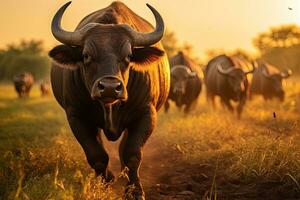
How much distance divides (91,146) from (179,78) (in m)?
7.37

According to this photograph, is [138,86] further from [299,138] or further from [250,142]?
[299,138]

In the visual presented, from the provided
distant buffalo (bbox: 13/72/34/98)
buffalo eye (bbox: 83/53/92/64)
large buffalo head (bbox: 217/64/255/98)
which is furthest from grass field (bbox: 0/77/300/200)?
distant buffalo (bbox: 13/72/34/98)

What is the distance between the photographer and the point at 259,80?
17750 millimetres

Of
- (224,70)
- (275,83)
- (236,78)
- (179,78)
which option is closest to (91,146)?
(179,78)

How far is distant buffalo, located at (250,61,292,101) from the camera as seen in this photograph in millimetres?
16797

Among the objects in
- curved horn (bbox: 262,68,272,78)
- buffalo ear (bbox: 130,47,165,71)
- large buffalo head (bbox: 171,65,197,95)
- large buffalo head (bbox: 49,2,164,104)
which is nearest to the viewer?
large buffalo head (bbox: 49,2,164,104)

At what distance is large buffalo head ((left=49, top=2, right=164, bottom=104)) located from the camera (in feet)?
12.8

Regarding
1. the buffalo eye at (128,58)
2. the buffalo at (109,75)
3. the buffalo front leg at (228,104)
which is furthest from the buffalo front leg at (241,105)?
the buffalo eye at (128,58)

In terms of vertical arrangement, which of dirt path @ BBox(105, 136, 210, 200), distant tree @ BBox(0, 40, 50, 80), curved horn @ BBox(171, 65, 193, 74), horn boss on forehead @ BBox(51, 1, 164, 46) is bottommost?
distant tree @ BBox(0, 40, 50, 80)

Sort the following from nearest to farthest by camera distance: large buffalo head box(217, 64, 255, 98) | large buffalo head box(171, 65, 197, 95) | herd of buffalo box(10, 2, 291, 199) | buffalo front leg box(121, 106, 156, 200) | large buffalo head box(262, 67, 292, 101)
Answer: herd of buffalo box(10, 2, 291, 199) < buffalo front leg box(121, 106, 156, 200) < large buffalo head box(171, 65, 197, 95) < large buffalo head box(217, 64, 255, 98) < large buffalo head box(262, 67, 292, 101)

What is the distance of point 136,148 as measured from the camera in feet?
14.6

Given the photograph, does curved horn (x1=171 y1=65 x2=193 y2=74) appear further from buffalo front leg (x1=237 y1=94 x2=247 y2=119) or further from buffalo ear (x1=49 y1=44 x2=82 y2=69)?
buffalo ear (x1=49 y1=44 x2=82 y2=69)

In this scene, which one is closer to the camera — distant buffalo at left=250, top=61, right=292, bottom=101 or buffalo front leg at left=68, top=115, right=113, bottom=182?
buffalo front leg at left=68, top=115, right=113, bottom=182

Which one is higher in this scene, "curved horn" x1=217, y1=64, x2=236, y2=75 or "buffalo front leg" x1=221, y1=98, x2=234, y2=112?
"curved horn" x1=217, y1=64, x2=236, y2=75
